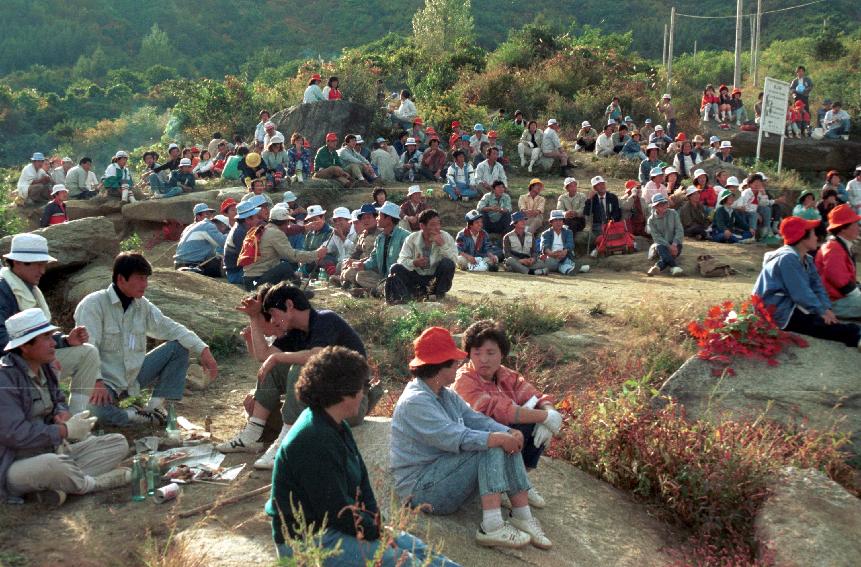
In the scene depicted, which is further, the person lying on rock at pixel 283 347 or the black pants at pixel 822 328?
the black pants at pixel 822 328

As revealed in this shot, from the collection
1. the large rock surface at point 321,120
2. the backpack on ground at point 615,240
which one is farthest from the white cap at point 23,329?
the large rock surface at point 321,120

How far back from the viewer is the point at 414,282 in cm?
1073

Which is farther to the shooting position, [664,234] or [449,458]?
[664,234]

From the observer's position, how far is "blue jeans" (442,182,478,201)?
17.3 m

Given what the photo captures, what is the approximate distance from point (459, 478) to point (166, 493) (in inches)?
66.4

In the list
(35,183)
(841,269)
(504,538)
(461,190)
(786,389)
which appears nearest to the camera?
(504,538)

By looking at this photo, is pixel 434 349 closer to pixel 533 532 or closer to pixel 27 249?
pixel 533 532

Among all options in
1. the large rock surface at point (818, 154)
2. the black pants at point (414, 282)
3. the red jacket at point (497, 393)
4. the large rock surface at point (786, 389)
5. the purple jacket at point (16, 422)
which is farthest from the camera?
the large rock surface at point (818, 154)

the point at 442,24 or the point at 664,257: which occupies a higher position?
the point at 442,24

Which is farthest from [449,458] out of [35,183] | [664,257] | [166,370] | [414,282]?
[35,183]

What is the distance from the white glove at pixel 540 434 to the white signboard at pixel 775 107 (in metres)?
13.8

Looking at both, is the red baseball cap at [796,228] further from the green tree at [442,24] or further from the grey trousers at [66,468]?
the green tree at [442,24]

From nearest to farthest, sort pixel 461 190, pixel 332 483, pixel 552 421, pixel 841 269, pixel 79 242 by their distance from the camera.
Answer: pixel 332 483, pixel 552 421, pixel 841 269, pixel 79 242, pixel 461 190

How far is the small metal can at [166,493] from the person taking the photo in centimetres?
546
